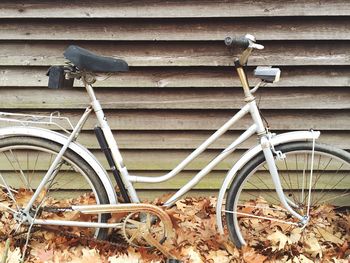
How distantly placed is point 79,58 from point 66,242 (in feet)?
4.50

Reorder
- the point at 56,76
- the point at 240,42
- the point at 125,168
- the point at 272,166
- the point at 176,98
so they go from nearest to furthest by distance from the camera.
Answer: the point at 240,42 → the point at 56,76 → the point at 272,166 → the point at 125,168 → the point at 176,98

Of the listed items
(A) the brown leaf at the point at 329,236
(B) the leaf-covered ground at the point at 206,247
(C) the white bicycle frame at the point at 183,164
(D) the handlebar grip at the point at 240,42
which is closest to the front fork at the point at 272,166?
(C) the white bicycle frame at the point at 183,164

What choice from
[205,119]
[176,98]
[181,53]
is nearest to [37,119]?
[176,98]

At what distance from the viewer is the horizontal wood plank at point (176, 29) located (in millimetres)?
3441

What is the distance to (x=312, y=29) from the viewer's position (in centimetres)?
344

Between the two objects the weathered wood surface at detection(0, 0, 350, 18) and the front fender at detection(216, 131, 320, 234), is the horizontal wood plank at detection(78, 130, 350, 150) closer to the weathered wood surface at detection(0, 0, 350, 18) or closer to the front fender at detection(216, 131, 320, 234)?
the front fender at detection(216, 131, 320, 234)

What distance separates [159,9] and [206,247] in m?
1.75

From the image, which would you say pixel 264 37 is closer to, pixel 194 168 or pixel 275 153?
pixel 275 153

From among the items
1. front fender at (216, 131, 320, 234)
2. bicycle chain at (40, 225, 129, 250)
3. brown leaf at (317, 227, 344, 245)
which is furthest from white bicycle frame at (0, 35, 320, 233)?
brown leaf at (317, 227, 344, 245)

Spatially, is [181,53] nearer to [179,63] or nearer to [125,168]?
[179,63]

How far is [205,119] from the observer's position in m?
3.71

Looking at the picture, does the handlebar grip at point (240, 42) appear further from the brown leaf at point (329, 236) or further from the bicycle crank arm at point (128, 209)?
the brown leaf at point (329, 236)

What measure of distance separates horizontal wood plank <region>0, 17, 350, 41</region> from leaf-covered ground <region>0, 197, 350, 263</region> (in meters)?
1.30

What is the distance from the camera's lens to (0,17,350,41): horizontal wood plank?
11.3 ft
